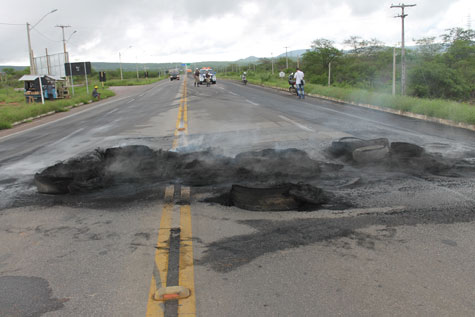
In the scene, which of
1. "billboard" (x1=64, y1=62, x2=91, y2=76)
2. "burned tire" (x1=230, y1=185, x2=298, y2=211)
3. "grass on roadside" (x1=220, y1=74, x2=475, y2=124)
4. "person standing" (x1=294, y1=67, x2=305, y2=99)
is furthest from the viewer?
"billboard" (x1=64, y1=62, x2=91, y2=76)

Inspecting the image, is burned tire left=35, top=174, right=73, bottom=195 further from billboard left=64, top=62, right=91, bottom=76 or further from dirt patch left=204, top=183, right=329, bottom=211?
billboard left=64, top=62, right=91, bottom=76

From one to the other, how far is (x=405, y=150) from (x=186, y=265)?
5.81 meters

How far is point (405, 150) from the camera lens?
7.91 meters

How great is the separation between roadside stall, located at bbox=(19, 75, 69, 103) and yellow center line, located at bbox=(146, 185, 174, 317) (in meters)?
29.2

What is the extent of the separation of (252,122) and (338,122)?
2727 millimetres

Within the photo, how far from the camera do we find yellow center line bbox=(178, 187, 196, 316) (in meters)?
2.87

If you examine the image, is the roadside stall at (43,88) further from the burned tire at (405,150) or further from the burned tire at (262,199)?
the burned tire at (262,199)

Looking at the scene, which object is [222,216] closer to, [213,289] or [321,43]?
[213,289]

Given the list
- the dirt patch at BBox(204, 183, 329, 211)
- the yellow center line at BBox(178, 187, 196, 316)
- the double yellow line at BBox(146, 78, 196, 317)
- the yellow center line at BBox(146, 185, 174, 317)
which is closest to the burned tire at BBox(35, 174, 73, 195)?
the double yellow line at BBox(146, 78, 196, 317)

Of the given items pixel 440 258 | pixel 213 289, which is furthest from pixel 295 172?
pixel 213 289

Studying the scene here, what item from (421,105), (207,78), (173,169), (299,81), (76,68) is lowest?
(173,169)

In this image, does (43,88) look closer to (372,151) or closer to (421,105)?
(421,105)

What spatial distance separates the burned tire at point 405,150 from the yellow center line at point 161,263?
4.62 m

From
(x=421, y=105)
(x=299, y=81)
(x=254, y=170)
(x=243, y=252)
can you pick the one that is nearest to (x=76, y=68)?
(x=299, y=81)
